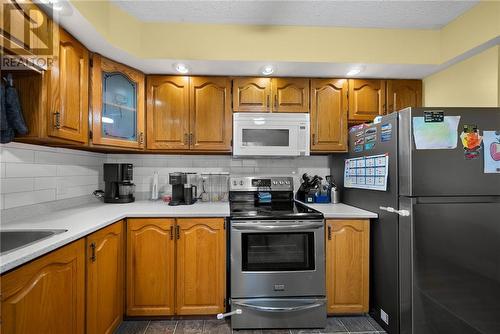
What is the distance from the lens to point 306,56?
6.62ft

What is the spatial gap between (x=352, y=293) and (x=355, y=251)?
0.34 m

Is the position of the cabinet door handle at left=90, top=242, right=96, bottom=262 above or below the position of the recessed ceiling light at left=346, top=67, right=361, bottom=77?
below

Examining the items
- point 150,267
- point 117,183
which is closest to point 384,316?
point 150,267

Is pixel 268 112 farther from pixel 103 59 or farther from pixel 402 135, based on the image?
pixel 103 59

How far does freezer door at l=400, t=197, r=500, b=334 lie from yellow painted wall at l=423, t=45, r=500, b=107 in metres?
0.80

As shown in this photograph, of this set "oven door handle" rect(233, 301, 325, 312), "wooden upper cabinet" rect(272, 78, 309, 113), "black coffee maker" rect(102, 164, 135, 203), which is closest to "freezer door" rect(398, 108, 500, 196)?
"wooden upper cabinet" rect(272, 78, 309, 113)

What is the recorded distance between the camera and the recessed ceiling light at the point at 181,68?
2.06 meters

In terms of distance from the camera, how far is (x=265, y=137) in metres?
2.25

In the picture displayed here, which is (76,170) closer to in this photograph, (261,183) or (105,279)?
(105,279)

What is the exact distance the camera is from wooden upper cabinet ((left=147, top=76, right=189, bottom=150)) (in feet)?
7.31

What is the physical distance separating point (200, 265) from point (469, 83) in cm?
258

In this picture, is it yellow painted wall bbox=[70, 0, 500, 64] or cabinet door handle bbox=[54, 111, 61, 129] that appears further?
yellow painted wall bbox=[70, 0, 500, 64]

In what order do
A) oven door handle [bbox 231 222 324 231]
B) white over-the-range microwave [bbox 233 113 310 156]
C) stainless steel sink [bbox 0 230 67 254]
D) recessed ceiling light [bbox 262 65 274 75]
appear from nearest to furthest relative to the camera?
stainless steel sink [bbox 0 230 67 254] → oven door handle [bbox 231 222 324 231] → recessed ceiling light [bbox 262 65 274 75] → white over-the-range microwave [bbox 233 113 310 156]

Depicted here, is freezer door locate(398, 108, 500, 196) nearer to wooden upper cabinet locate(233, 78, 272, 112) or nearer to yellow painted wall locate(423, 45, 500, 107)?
yellow painted wall locate(423, 45, 500, 107)
